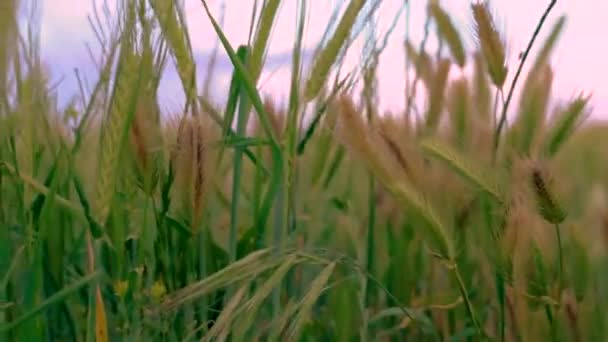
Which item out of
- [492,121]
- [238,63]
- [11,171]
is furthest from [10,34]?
[492,121]

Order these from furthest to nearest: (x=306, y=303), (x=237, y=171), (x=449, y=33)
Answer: (x=449, y=33) → (x=237, y=171) → (x=306, y=303)

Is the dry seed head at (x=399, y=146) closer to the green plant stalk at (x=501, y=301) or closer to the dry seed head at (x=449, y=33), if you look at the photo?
the green plant stalk at (x=501, y=301)

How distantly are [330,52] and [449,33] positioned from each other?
0.85 feet

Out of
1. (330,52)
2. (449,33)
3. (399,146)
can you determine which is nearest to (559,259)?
(399,146)

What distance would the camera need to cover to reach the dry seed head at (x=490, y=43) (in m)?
0.79

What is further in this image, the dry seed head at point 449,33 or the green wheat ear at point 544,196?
the dry seed head at point 449,33

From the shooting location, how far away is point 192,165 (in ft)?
2.33

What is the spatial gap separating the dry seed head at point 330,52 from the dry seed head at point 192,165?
11cm

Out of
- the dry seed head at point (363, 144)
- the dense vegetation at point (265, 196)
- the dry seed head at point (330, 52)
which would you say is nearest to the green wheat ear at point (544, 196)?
the dense vegetation at point (265, 196)

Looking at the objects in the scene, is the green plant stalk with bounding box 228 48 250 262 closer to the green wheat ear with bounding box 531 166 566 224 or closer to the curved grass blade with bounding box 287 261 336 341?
the curved grass blade with bounding box 287 261 336 341

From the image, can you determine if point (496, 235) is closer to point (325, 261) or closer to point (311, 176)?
point (325, 261)

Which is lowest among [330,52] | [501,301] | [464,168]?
[501,301]

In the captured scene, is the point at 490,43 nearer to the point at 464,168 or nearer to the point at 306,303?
the point at 464,168

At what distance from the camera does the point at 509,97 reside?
0.80 m
